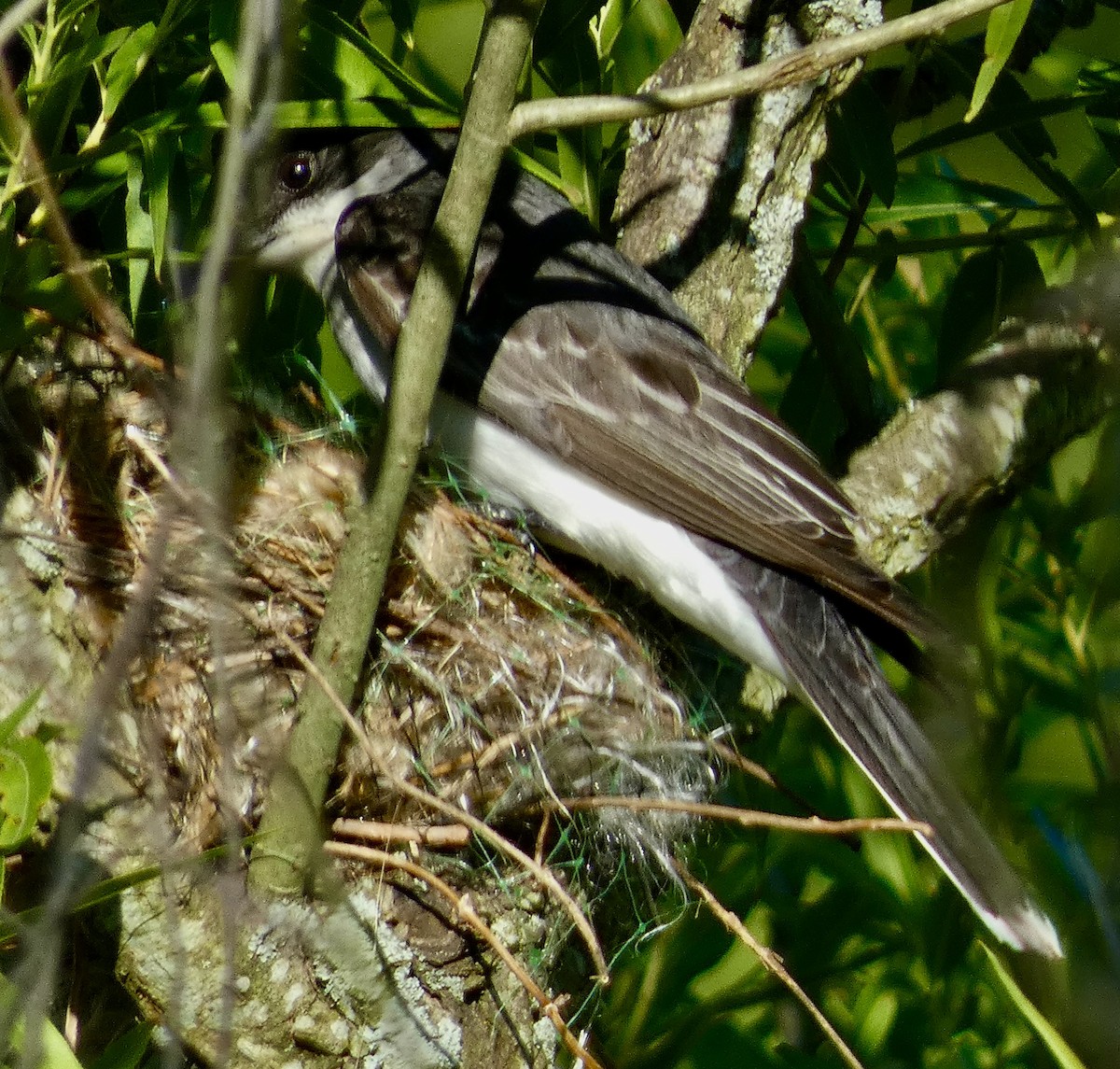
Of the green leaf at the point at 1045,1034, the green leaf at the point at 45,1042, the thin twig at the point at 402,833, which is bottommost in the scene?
the green leaf at the point at 1045,1034

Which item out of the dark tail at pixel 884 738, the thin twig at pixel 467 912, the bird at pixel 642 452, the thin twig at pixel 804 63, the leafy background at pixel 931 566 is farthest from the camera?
the leafy background at pixel 931 566

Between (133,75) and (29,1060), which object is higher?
(133,75)

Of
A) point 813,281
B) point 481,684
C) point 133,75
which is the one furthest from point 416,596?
point 813,281

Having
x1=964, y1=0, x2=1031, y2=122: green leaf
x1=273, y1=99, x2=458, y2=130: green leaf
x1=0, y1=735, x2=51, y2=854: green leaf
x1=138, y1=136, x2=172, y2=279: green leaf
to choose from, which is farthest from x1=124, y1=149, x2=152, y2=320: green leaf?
x1=964, y1=0, x2=1031, y2=122: green leaf

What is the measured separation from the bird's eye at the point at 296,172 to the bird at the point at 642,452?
369 millimetres

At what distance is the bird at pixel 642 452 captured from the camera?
2279mm

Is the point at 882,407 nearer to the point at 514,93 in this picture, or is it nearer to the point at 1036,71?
the point at 1036,71

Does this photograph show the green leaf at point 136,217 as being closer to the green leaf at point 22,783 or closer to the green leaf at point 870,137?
the green leaf at point 22,783

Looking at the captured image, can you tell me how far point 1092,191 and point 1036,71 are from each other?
0.84 feet

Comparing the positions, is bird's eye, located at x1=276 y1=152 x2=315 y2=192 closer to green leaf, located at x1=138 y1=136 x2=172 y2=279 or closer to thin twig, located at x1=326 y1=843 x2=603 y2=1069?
green leaf, located at x1=138 y1=136 x2=172 y2=279

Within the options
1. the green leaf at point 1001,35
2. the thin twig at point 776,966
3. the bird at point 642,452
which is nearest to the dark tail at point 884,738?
the bird at point 642,452

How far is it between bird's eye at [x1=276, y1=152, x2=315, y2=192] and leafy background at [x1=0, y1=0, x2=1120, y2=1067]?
321mm

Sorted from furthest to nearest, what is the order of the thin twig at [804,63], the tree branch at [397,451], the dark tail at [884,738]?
the dark tail at [884,738], the tree branch at [397,451], the thin twig at [804,63]

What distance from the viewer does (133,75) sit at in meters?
1.87
